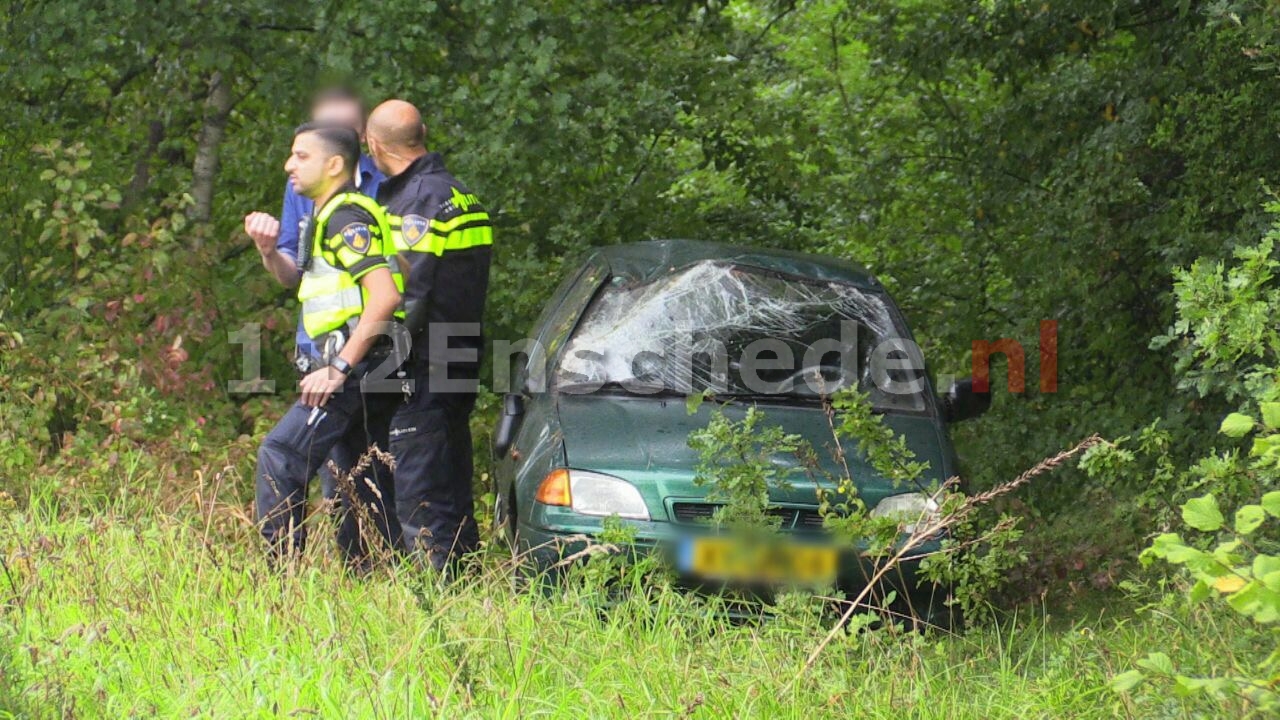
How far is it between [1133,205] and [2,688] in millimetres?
6067

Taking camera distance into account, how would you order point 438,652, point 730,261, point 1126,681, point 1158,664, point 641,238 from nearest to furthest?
1. point 1126,681
2. point 1158,664
3. point 438,652
4. point 730,261
5. point 641,238

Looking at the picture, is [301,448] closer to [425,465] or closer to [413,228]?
[425,465]

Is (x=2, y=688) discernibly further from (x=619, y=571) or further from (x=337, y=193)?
(x=337, y=193)

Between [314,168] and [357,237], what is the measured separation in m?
0.34

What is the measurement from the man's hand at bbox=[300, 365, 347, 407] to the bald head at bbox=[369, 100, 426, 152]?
1.10 metres

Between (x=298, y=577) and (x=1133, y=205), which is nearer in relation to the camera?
(x=298, y=577)

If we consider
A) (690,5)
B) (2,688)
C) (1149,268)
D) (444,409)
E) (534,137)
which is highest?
(690,5)

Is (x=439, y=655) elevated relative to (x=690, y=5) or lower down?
lower down

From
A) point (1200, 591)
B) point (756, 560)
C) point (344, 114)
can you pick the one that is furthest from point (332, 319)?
point (1200, 591)

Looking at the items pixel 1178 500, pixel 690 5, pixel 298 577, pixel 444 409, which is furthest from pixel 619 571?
pixel 690 5

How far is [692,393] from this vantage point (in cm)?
607

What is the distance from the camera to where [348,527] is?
6246mm

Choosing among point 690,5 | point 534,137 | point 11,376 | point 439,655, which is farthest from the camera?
point 690,5

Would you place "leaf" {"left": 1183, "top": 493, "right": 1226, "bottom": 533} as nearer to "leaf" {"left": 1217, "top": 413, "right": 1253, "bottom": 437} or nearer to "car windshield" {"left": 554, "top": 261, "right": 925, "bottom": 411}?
"leaf" {"left": 1217, "top": 413, "right": 1253, "bottom": 437}
